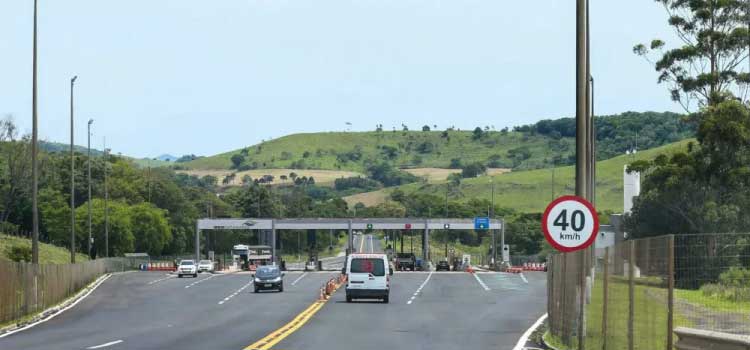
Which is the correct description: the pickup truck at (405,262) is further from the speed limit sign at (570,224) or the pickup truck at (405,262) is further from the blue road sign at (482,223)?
the speed limit sign at (570,224)

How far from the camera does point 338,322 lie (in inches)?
1519

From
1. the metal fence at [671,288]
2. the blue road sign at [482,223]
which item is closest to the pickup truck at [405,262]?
the blue road sign at [482,223]

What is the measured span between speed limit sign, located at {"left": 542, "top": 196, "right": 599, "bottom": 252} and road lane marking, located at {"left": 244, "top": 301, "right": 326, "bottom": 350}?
27.4 ft

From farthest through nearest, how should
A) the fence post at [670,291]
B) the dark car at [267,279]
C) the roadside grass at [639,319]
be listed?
the dark car at [267,279]
the roadside grass at [639,319]
the fence post at [670,291]

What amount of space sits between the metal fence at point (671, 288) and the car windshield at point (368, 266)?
1123 inches

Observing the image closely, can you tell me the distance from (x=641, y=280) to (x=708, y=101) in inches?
2110

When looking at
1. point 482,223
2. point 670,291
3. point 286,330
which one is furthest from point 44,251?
point 670,291

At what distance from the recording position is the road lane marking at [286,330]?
90.9 ft

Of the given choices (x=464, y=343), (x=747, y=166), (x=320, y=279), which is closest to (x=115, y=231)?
(x=320, y=279)

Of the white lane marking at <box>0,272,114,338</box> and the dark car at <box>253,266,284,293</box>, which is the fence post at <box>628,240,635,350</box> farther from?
the dark car at <box>253,266,284,293</box>

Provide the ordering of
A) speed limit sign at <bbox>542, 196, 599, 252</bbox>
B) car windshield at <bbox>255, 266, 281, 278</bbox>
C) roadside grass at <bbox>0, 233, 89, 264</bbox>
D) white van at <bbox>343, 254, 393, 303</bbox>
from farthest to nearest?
1. roadside grass at <bbox>0, 233, 89, 264</bbox>
2. car windshield at <bbox>255, 266, 281, 278</bbox>
3. white van at <bbox>343, 254, 393, 303</bbox>
4. speed limit sign at <bbox>542, 196, 599, 252</bbox>

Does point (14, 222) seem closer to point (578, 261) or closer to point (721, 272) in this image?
point (578, 261)

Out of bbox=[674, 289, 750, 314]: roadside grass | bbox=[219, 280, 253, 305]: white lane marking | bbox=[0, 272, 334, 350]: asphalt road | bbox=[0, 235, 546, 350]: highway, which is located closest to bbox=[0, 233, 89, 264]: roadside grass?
bbox=[0, 272, 334, 350]: asphalt road

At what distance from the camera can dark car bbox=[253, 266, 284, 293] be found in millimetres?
66875
